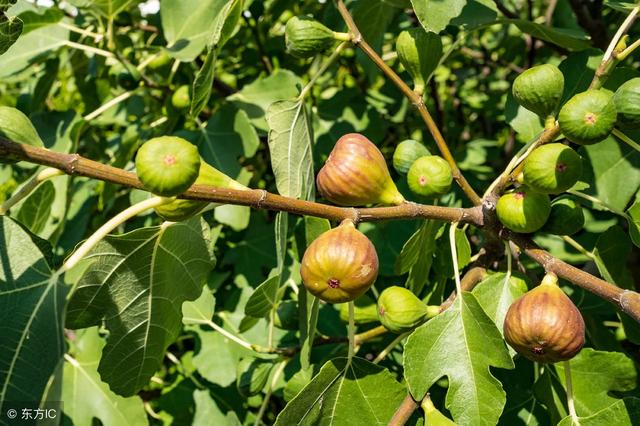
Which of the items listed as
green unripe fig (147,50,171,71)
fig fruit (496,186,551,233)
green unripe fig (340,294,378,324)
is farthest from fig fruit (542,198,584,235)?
green unripe fig (147,50,171,71)

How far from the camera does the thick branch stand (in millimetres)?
987

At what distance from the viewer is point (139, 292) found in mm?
1321

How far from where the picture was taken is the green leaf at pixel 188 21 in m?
1.97

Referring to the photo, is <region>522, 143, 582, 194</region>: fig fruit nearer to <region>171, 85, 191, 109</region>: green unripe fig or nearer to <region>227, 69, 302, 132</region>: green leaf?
<region>227, 69, 302, 132</region>: green leaf

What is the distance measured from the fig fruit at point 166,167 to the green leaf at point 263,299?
47 cm

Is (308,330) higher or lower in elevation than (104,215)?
higher

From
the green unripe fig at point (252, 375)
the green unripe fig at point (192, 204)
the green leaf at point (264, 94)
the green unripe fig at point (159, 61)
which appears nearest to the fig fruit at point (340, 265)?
the green unripe fig at point (192, 204)

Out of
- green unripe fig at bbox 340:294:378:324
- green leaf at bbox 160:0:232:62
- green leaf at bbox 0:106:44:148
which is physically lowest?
green unripe fig at bbox 340:294:378:324

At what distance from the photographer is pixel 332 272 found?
1070 mm

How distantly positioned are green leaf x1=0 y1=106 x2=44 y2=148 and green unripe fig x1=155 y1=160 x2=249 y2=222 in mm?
303

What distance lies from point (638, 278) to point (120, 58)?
1.79m

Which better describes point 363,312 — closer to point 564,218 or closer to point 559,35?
point 564,218

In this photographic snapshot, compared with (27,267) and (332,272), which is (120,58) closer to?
(27,267)

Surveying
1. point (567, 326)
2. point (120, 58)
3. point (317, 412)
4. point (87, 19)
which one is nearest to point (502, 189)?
point (567, 326)
